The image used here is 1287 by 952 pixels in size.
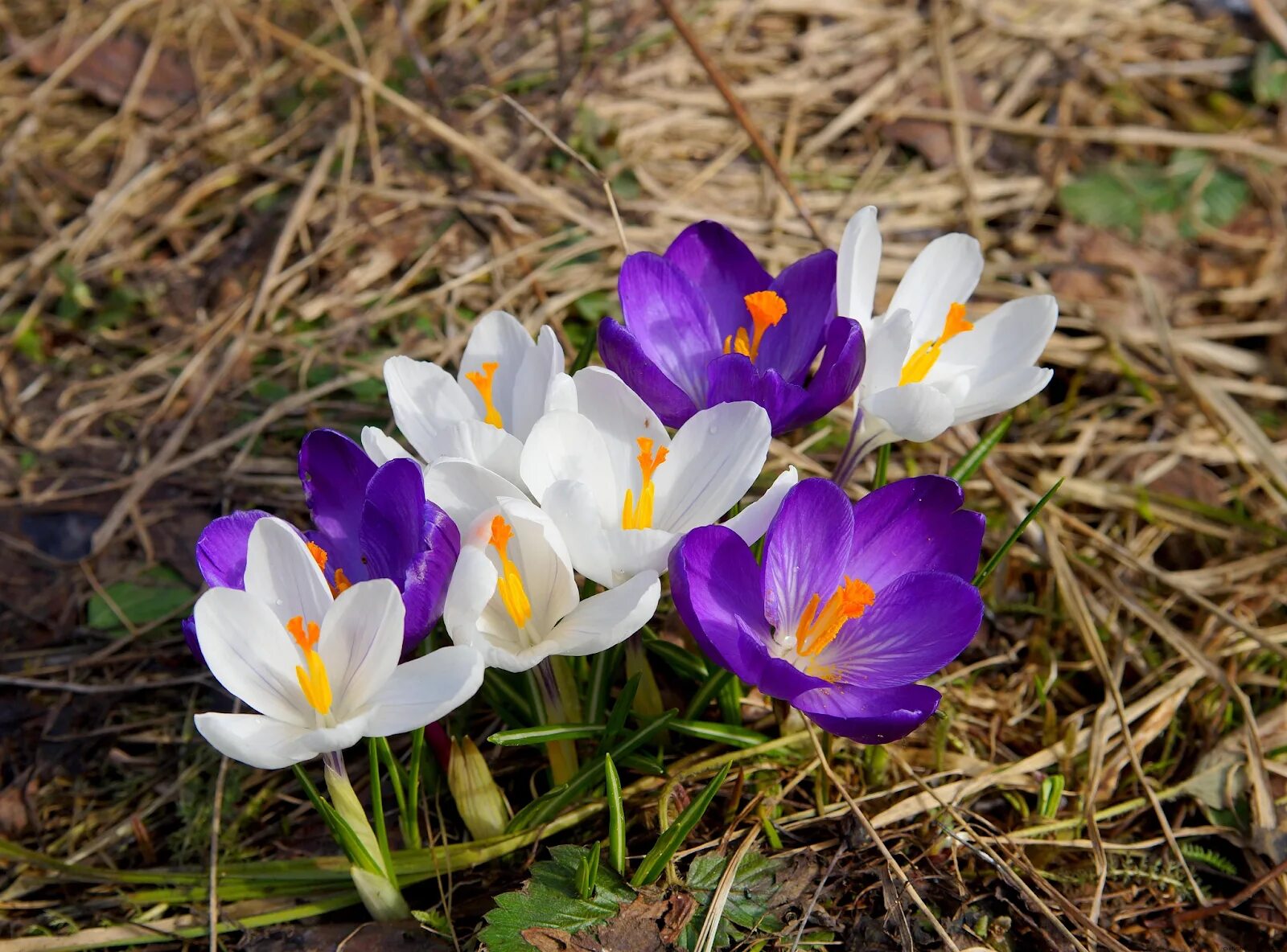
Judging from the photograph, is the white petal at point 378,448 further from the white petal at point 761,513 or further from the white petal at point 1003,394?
the white petal at point 1003,394

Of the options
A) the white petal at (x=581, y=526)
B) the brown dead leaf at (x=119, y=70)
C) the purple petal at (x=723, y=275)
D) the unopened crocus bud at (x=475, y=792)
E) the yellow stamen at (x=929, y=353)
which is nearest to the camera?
the white petal at (x=581, y=526)

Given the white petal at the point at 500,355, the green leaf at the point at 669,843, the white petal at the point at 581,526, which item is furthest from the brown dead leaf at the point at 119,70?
the green leaf at the point at 669,843

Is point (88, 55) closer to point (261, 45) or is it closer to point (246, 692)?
point (261, 45)

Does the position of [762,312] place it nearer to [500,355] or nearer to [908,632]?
[500,355]

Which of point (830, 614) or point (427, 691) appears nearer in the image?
point (427, 691)

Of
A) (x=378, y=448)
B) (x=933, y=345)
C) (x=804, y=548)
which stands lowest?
(x=804, y=548)

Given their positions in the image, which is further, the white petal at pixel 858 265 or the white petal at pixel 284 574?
the white petal at pixel 858 265

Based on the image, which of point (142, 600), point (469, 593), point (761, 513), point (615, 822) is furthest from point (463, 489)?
point (142, 600)

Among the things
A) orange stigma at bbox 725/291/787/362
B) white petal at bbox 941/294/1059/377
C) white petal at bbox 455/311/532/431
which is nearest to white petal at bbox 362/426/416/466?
white petal at bbox 455/311/532/431

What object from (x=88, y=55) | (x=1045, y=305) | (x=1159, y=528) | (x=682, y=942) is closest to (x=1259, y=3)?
(x=1159, y=528)
